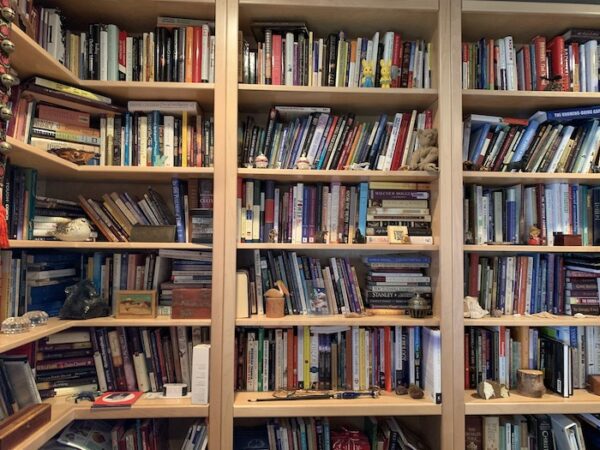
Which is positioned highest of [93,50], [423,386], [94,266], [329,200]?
[93,50]

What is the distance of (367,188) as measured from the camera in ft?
5.20

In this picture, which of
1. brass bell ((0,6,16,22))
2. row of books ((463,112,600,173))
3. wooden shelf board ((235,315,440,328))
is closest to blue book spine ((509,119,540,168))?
row of books ((463,112,600,173))

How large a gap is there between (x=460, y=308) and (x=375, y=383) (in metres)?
0.48

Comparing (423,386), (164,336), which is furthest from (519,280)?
(164,336)

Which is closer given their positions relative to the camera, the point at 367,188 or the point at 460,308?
the point at 460,308

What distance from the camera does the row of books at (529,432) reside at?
148 centimetres

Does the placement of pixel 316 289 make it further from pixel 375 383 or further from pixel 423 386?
pixel 423 386

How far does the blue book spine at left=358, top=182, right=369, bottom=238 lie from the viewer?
5.18 feet

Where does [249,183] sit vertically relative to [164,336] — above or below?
above

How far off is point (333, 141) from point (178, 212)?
0.74m

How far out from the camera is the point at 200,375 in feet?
4.52

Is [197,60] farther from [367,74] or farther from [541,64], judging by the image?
[541,64]

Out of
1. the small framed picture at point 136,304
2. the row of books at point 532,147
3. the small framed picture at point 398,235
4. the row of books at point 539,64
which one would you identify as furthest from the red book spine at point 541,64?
the small framed picture at point 136,304

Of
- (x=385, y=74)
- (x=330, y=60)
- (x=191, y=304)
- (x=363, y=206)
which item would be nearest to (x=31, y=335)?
(x=191, y=304)
